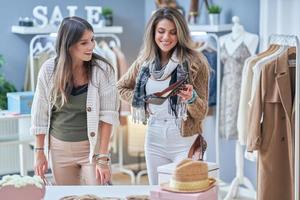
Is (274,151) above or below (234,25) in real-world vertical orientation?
below

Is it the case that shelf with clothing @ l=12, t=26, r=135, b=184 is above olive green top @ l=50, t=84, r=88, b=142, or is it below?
above

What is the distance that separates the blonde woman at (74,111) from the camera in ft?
8.71

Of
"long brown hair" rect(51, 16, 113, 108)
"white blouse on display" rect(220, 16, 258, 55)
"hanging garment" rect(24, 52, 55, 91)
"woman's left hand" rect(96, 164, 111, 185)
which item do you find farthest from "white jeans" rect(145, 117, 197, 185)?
"hanging garment" rect(24, 52, 55, 91)

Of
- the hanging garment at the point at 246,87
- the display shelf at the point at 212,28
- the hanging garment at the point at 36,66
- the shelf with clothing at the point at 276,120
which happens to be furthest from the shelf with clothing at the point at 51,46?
the shelf with clothing at the point at 276,120

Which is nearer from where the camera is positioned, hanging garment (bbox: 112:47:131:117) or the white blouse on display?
the white blouse on display

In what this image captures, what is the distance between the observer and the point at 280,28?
417 centimetres

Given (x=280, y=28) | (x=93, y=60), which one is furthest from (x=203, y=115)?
(x=280, y=28)

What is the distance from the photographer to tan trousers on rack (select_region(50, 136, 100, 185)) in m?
2.70

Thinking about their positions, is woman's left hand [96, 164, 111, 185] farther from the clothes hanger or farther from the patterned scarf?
the clothes hanger

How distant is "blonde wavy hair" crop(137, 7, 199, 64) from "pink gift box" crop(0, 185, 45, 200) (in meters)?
1.08

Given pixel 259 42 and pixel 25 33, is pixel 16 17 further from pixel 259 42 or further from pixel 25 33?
pixel 259 42

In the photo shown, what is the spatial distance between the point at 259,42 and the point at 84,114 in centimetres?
204

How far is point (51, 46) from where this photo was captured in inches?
182

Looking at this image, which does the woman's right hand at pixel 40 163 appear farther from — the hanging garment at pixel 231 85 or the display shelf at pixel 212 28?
the display shelf at pixel 212 28
